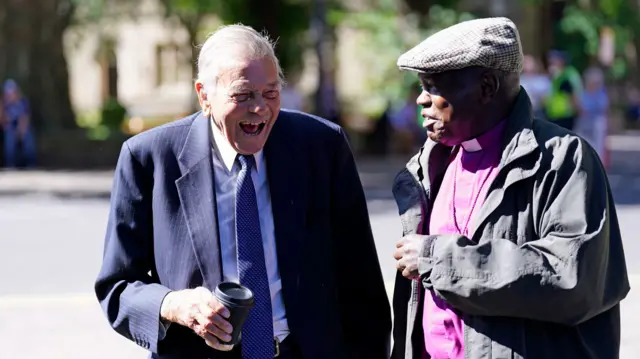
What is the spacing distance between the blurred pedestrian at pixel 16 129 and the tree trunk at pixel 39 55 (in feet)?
1.78

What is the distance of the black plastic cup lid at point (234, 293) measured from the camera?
2.79 m

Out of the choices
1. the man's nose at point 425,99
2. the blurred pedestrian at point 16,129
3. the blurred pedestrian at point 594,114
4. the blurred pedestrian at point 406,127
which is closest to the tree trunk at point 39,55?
the blurred pedestrian at point 16,129

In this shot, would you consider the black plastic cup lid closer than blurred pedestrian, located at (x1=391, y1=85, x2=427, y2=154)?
Yes

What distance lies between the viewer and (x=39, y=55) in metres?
22.5

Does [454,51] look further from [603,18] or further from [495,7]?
[603,18]

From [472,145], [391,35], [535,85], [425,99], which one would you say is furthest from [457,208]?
[391,35]

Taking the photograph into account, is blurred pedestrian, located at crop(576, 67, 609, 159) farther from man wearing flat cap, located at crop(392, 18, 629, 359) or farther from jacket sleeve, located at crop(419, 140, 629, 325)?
jacket sleeve, located at crop(419, 140, 629, 325)

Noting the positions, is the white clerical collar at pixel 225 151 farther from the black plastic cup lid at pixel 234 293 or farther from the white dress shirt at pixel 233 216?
the black plastic cup lid at pixel 234 293

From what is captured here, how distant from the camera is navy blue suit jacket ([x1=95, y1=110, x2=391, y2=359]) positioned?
10.1ft

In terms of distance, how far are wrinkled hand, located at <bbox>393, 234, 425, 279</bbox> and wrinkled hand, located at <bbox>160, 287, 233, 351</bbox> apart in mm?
460

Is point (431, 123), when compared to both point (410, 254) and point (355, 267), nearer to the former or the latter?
point (410, 254)

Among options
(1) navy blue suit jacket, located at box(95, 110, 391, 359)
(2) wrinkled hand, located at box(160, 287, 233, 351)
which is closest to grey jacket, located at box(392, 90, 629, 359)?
(1) navy blue suit jacket, located at box(95, 110, 391, 359)

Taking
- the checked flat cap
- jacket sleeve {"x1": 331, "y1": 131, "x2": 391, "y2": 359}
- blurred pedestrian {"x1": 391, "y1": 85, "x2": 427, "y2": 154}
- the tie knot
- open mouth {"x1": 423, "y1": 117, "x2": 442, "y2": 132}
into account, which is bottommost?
blurred pedestrian {"x1": 391, "y1": 85, "x2": 427, "y2": 154}

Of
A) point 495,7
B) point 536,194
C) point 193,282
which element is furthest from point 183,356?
point 495,7
